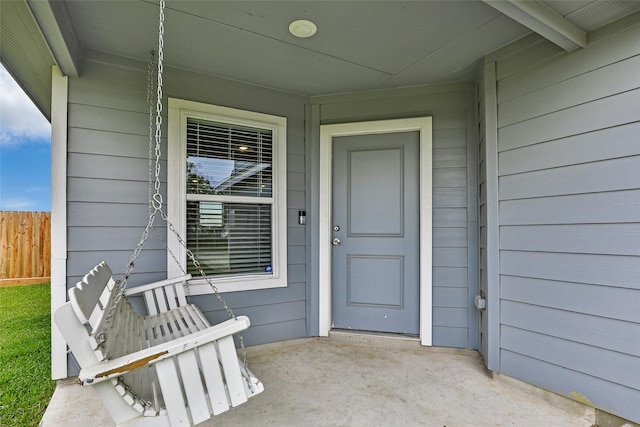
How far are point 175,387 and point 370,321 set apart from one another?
2.09 meters

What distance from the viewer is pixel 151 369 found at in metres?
1.45

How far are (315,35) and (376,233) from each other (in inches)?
67.1

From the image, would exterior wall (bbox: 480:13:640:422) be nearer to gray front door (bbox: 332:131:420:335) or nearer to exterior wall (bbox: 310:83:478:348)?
exterior wall (bbox: 310:83:478:348)

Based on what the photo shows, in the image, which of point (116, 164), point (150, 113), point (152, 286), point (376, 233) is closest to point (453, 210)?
point (376, 233)

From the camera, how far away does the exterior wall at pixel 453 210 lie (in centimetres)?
268

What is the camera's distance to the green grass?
1823 mm

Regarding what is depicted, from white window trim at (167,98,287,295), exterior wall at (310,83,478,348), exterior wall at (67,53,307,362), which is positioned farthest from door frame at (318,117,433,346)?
exterior wall at (67,53,307,362)

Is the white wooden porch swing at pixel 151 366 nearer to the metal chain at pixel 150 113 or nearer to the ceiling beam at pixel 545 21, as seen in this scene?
the metal chain at pixel 150 113

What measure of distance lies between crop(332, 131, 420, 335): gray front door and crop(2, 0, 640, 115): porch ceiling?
26.2 inches

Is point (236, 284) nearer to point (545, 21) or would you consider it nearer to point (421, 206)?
point (421, 206)

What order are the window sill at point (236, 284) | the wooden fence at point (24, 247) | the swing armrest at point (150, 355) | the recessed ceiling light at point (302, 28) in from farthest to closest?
the wooden fence at point (24, 247) → the window sill at point (236, 284) → the recessed ceiling light at point (302, 28) → the swing armrest at point (150, 355)

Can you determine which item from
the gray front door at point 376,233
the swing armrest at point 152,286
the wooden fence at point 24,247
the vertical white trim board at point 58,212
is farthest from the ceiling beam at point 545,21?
the wooden fence at point 24,247

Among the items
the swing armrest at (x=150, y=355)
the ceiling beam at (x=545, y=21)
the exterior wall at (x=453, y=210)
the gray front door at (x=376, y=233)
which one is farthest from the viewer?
the gray front door at (x=376, y=233)

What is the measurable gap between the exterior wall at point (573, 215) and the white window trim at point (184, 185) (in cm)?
173
